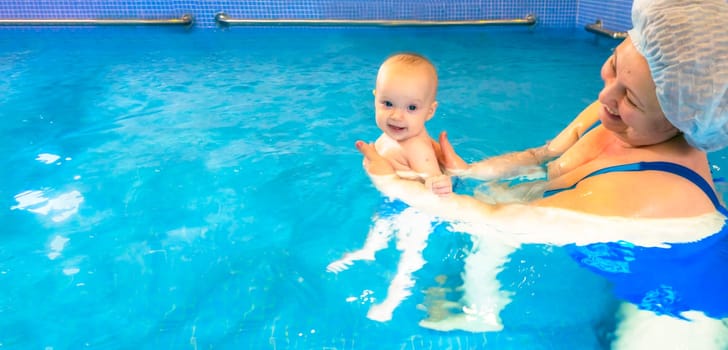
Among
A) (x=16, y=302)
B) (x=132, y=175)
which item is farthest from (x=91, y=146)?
(x=16, y=302)

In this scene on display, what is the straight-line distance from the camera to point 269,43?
7578 mm

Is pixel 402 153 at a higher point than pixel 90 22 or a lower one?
lower

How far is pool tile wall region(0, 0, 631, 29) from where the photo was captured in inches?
332

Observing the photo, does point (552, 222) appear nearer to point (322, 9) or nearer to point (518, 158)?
point (518, 158)

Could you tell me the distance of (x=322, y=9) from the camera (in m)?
8.76

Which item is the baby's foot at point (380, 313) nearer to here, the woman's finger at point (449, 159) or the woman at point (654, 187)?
the woman at point (654, 187)

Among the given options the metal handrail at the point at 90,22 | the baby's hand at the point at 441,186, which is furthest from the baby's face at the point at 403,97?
the metal handrail at the point at 90,22

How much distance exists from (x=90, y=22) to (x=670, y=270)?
25.8ft

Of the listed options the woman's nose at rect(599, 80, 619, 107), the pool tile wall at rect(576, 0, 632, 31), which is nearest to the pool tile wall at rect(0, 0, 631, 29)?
the pool tile wall at rect(576, 0, 632, 31)

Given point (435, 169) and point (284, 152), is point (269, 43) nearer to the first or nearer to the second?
point (284, 152)

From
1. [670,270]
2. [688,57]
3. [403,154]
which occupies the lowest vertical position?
[670,270]

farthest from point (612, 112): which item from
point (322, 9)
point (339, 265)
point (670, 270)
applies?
point (322, 9)

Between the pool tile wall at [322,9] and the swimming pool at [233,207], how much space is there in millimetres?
2439

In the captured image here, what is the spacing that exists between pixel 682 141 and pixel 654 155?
113 millimetres
